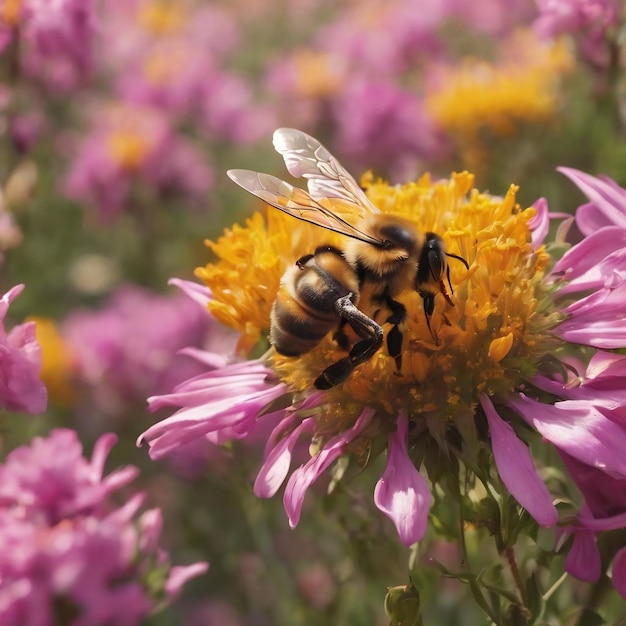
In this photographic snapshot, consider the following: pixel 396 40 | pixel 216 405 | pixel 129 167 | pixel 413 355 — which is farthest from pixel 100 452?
pixel 396 40

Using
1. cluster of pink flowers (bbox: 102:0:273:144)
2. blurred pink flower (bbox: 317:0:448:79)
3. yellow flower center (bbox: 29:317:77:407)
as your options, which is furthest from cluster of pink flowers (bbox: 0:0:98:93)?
blurred pink flower (bbox: 317:0:448:79)

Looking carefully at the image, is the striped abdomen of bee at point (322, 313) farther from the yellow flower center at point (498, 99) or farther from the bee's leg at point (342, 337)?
the yellow flower center at point (498, 99)

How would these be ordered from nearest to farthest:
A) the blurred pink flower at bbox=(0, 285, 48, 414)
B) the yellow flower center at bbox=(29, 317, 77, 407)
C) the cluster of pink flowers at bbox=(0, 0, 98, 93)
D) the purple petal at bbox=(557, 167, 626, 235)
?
the blurred pink flower at bbox=(0, 285, 48, 414)
the purple petal at bbox=(557, 167, 626, 235)
the cluster of pink flowers at bbox=(0, 0, 98, 93)
the yellow flower center at bbox=(29, 317, 77, 407)

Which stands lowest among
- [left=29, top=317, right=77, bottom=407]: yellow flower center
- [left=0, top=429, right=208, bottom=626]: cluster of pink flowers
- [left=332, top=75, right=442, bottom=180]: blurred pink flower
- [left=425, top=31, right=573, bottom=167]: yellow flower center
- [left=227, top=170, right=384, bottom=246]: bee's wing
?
[left=29, top=317, right=77, bottom=407]: yellow flower center

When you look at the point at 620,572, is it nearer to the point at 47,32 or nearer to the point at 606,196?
the point at 606,196

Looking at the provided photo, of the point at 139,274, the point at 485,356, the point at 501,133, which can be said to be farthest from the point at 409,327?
the point at 139,274

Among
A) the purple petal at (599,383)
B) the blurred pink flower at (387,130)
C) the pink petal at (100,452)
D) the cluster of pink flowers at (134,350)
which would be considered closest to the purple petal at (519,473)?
the purple petal at (599,383)

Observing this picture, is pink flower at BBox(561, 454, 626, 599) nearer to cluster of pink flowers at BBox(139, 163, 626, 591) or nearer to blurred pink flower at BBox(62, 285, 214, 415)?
cluster of pink flowers at BBox(139, 163, 626, 591)
